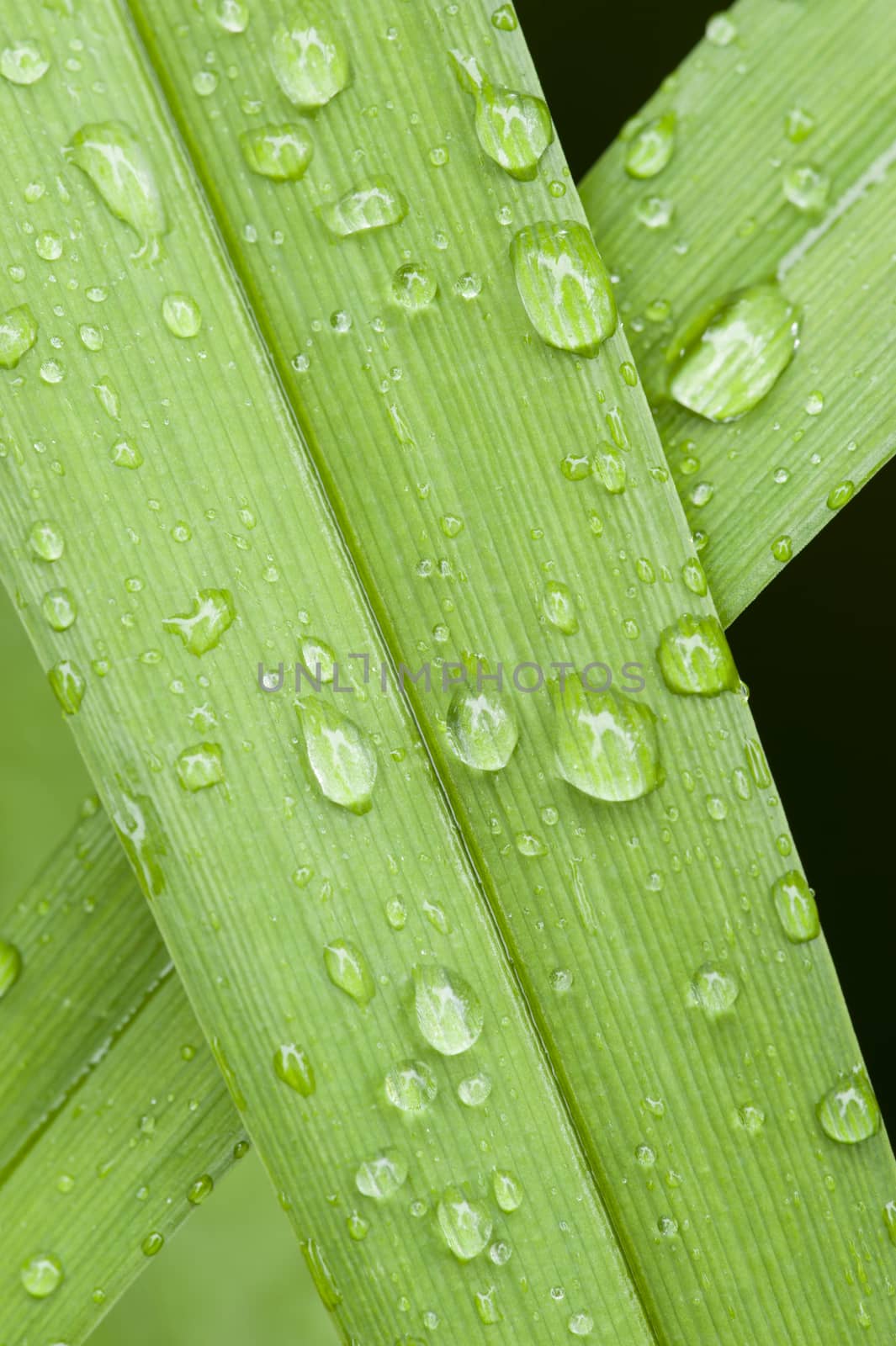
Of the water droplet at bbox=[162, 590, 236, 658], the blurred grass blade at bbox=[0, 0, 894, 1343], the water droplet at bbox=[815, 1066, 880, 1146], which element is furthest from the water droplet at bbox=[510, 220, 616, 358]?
the water droplet at bbox=[815, 1066, 880, 1146]

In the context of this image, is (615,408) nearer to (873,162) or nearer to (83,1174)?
(873,162)

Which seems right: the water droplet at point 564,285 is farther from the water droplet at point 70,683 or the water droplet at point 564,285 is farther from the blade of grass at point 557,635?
the water droplet at point 70,683

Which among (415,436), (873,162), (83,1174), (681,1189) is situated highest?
(873,162)

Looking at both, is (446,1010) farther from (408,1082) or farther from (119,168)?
(119,168)

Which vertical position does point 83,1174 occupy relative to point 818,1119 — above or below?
below

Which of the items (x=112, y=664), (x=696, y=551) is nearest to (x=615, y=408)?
(x=696, y=551)
